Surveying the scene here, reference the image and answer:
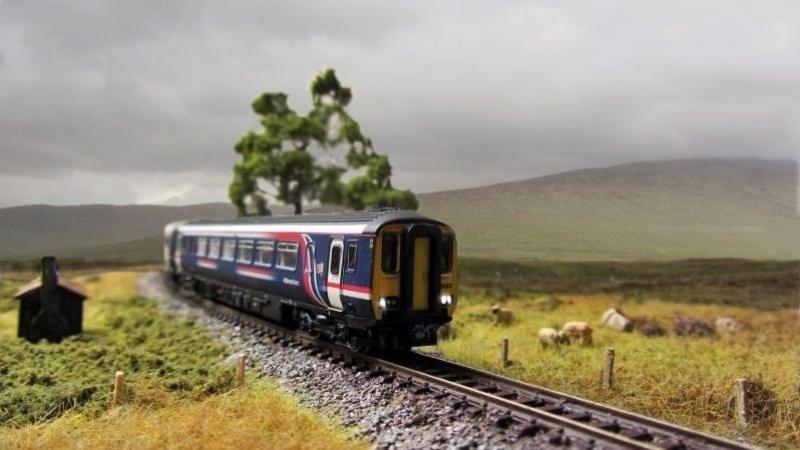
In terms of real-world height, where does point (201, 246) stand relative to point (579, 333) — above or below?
above

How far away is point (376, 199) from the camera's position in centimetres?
2566

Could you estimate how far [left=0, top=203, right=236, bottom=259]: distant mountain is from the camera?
16.0 metres

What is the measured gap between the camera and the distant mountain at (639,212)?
101ft

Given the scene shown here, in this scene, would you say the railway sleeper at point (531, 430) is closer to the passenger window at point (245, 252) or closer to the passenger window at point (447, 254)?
the passenger window at point (447, 254)

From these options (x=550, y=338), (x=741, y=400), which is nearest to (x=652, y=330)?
(x=550, y=338)

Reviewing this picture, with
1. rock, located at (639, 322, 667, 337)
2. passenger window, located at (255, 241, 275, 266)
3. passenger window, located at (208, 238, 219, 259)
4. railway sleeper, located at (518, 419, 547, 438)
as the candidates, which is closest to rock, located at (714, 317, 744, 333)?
rock, located at (639, 322, 667, 337)

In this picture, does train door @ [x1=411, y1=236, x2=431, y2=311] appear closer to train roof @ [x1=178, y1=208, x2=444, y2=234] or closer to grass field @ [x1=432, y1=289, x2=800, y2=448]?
train roof @ [x1=178, y1=208, x2=444, y2=234]

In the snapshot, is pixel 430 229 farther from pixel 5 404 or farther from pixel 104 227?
pixel 104 227

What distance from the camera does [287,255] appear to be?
1620cm

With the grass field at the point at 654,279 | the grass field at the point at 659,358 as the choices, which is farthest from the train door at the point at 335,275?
the grass field at the point at 654,279

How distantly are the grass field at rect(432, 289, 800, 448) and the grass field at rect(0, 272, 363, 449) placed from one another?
5720 millimetres

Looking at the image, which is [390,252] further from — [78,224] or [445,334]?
[78,224]

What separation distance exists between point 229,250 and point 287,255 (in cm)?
571

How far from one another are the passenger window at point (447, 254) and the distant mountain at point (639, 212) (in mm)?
12522
